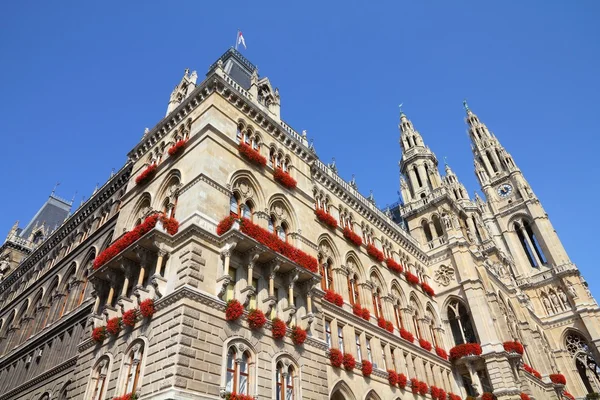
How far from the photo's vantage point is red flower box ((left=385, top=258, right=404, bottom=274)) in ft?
122

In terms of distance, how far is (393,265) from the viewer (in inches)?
1475

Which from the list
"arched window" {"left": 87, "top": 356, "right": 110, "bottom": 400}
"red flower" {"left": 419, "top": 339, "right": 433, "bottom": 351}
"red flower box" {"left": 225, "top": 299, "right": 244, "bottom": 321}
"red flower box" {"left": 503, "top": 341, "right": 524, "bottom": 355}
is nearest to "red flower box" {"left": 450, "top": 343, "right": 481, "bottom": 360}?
"red flower box" {"left": 503, "top": 341, "right": 524, "bottom": 355}

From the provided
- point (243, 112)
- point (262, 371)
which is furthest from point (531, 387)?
point (243, 112)

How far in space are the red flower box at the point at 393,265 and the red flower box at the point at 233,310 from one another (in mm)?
21030

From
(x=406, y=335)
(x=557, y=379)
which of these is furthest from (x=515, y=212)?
(x=406, y=335)

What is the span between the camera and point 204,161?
74.9 feet

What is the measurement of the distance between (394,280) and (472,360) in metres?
9.74

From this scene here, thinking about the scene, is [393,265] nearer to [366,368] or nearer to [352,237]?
[352,237]

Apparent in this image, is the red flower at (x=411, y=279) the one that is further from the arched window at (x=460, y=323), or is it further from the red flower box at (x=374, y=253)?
the arched window at (x=460, y=323)

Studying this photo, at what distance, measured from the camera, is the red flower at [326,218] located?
31161mm

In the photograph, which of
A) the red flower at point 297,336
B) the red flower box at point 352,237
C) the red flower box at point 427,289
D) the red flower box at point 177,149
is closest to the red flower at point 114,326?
Answer: the red flower at point 297,336

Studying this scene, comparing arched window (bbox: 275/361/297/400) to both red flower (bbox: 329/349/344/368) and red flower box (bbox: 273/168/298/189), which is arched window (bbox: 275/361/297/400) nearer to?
red flower (bbox: 329/349/344/368)

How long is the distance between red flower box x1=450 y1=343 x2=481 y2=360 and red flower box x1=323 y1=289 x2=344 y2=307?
51.7 feet

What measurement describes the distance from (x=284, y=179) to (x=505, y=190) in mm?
64130
